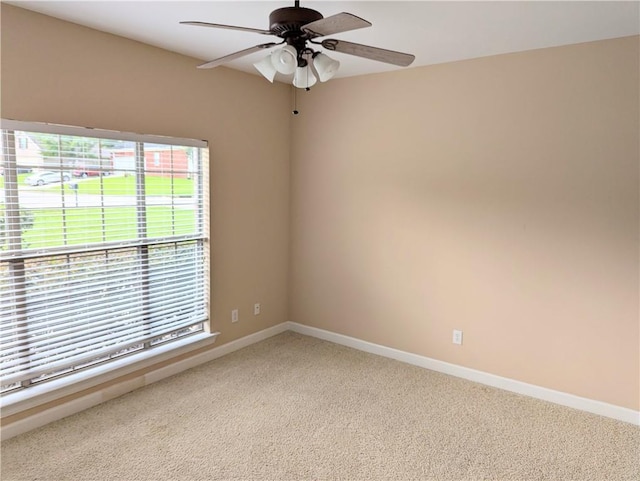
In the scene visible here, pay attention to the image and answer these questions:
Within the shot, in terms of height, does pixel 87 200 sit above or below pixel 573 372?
above

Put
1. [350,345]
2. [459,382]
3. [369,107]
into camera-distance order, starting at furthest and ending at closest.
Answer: [350,345] → [369,107] → [459,382]

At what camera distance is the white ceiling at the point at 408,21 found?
2275 millimetres

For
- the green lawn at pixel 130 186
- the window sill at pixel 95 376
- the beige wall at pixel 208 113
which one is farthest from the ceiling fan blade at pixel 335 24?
the window sill at pixel 95 376

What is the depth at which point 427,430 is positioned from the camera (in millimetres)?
2684

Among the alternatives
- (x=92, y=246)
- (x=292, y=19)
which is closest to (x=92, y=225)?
(x=92, y=246)

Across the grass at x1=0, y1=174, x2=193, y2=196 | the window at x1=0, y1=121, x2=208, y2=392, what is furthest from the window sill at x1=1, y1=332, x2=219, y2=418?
the grass at x1=0, y1=174, x2=193, y2=196

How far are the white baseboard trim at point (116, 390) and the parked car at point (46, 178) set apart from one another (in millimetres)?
1411

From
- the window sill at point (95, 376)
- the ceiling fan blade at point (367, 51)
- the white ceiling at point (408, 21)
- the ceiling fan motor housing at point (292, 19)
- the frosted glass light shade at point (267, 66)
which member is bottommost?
the window sill at point (95, 376)

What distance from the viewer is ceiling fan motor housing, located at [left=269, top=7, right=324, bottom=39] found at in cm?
181

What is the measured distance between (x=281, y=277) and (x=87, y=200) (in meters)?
2.04

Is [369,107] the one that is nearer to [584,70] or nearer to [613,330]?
[584,70]

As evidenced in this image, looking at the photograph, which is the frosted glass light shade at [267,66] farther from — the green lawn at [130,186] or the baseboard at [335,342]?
the baseboard at [335,342]

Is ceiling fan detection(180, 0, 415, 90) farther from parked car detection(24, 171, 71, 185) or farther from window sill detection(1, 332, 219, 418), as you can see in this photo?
window sill detection(1, 332, 219, 418)

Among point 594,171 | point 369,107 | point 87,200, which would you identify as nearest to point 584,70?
point 594,171
